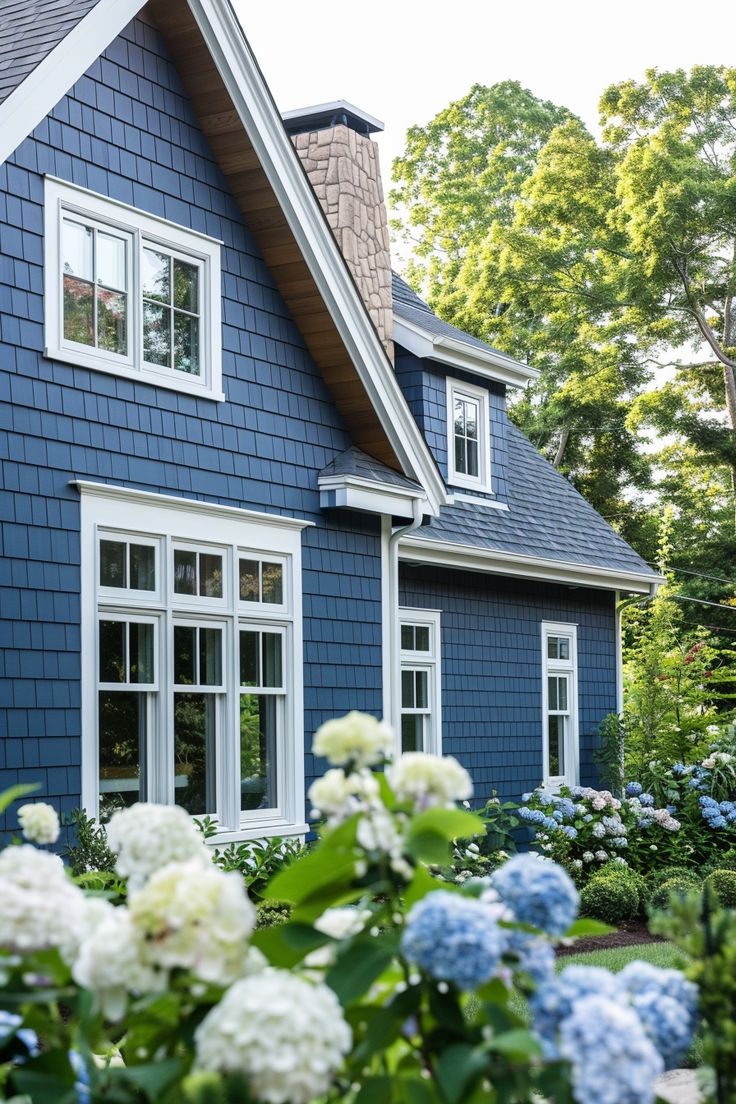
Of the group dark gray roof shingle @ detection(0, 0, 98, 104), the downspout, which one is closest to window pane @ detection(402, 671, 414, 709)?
the downspout

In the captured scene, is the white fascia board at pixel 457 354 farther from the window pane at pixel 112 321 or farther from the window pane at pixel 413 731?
the window pane at pixel 112 321

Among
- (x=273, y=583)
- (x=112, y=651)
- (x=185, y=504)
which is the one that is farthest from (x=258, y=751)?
(x=185, y=504)

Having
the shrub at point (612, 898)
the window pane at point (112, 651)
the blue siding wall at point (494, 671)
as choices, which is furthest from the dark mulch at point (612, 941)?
the window pane at point (112, 651)

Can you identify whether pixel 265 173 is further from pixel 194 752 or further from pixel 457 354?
pixel 457 354

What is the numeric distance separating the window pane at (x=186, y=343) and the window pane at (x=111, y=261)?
1.86ft

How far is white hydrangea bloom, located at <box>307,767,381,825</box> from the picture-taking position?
2117 millimetres

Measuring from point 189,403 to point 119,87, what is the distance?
2076mm

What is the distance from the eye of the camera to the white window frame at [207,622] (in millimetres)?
7977

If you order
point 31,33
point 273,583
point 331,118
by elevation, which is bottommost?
point 273,583

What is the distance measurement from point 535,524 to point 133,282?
7.26 metres

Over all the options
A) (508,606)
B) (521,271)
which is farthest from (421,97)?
(508,606)

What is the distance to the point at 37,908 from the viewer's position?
193 centimetres

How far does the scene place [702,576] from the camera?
90.6 feet

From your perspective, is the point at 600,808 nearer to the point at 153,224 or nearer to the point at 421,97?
the point at 153,224
